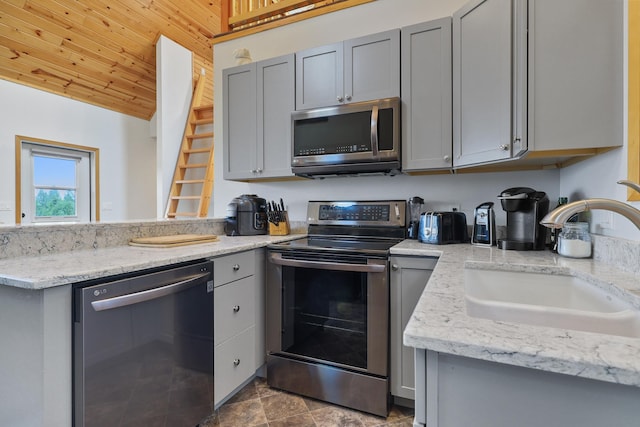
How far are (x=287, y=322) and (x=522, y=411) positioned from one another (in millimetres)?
1532

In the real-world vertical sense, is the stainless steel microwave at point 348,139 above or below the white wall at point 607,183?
above

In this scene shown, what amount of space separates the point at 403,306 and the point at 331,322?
44cm

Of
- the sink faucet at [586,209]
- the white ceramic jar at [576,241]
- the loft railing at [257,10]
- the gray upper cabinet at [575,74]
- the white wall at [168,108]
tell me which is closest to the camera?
the sink faucet at [586,209]

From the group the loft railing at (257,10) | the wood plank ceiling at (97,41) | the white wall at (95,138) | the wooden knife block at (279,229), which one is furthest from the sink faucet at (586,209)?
the white wall at (95,138)

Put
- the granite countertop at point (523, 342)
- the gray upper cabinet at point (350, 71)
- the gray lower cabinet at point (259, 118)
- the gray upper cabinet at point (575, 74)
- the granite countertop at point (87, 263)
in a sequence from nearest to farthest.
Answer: the granite countertop at point (523, 342)
the granite countertop at point (87, 263)
the gray upper cabinet at point (575, 74)
the gray upper cabinet at point (350, 71)
the gray lower cabinet at point (259, 118)

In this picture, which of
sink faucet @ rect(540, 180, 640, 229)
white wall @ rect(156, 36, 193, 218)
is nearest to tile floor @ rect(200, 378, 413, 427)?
sink faucet @ rect(540, 180, 640, 229)

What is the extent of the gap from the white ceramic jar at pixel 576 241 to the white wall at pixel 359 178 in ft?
2.13

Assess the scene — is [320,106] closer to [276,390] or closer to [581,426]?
[276,390]

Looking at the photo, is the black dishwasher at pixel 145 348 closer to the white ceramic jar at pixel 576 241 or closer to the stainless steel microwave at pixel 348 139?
the stainless steel microwave at pixel 348 139

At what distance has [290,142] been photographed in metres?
2.26

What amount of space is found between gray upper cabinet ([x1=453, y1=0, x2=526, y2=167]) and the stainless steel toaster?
0.32m

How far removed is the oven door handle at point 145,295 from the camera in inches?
43.2

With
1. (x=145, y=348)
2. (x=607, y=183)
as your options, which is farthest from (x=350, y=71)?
(x=145, y=348)

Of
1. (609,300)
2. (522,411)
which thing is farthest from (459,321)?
(609,300)
